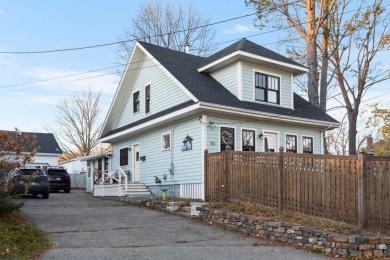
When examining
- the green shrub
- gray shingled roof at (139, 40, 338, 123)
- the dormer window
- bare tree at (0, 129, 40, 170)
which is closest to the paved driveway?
the green shrub

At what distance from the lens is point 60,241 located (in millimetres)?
9250

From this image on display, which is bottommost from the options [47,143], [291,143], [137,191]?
[137,191]

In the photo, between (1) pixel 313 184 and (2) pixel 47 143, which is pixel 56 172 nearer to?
(2) pixel 47 143

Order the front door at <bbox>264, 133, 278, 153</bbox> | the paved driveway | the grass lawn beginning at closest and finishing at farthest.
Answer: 1. the grass lawn
2. the paved driveway
3. the front door at <bbox>264, 133, 278, 153</bbox>

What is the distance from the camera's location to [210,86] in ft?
56.6

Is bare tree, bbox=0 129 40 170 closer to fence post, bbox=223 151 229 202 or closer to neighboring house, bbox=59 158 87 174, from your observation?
fence post, bbox=223 151 229 202

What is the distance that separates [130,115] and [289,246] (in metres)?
13.7

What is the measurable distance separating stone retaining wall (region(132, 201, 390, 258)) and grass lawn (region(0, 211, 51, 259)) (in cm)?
470

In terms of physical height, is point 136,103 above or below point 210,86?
below

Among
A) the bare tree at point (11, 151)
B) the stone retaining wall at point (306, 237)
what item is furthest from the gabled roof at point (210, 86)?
the bare tree at point (11, 151)

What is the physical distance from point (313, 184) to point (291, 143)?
8.05m

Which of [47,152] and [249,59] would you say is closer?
[249,59]

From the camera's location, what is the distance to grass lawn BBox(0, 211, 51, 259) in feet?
25.1

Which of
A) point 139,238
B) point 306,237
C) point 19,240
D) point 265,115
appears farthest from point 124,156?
point 306,237
